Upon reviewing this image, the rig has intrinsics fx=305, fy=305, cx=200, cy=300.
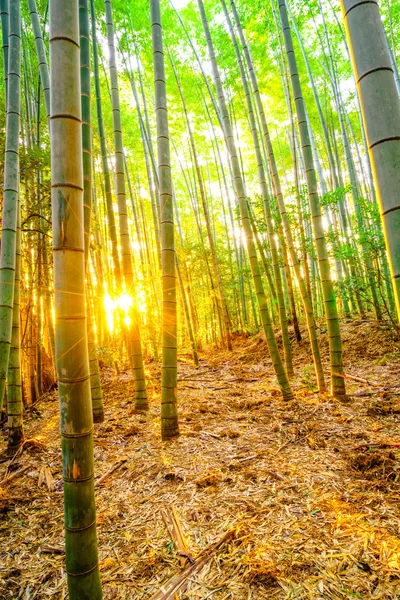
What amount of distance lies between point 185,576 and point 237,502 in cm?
49

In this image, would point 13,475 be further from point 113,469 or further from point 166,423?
point 166,423

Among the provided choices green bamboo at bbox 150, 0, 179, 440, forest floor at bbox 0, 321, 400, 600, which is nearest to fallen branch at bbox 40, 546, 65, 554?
forest floor at bbox 0, 321, 400, 600

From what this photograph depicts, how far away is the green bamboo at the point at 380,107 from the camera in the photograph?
29.1 inches

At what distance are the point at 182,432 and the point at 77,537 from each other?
181 cm

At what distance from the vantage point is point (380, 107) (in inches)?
29.5

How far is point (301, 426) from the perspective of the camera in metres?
2.52

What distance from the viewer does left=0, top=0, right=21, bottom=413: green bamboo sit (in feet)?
6.23

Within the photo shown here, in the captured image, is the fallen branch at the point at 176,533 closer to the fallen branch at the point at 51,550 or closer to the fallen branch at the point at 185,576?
the fallen branch at the point at 185,576

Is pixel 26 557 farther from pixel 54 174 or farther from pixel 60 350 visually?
pixel 54 174

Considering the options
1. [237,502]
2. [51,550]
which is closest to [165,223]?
[237,502]

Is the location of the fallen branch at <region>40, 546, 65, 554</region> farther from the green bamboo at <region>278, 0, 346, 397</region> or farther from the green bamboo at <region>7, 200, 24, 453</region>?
the green bamboo at <region>278, 0, 346, 397</region>

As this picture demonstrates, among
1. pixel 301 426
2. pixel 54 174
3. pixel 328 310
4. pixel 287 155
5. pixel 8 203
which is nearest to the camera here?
pixel 54 174

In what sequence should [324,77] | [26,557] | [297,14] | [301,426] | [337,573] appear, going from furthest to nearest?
[324,77], [297,14], [301,426], [26,557], [337,573]

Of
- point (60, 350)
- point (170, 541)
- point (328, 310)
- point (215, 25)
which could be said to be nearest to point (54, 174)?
point (60, 350)
